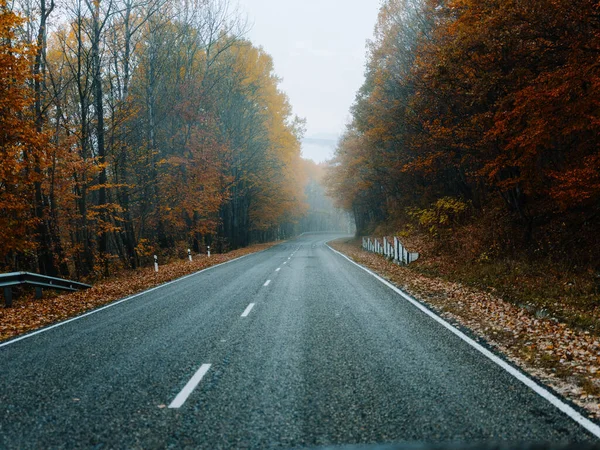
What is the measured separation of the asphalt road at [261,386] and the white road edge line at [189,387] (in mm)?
12

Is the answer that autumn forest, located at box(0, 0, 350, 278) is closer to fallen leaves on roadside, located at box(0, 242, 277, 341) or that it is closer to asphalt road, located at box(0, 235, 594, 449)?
fallen leaves on roadside, located at box(0, 242, 277, 341)

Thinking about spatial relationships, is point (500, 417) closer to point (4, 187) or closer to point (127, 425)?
point (127, 425)

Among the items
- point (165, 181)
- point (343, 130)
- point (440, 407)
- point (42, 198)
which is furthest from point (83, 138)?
point (343, 130)

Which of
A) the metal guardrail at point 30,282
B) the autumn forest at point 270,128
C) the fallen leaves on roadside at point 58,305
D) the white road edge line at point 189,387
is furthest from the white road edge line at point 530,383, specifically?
the metal guardrail at point 30,282

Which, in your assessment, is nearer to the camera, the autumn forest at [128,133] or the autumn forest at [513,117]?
the autumn forest at [513,117]

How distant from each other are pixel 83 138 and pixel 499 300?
660 inches

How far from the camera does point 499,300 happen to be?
9250 millimetres

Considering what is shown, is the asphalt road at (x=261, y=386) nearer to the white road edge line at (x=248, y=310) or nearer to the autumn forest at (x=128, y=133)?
the white road edge line at (x=248, y=310)

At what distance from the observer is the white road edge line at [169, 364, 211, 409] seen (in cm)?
405

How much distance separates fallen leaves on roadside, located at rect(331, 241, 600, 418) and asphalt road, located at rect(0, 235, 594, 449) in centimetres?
52

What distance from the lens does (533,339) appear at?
6.27 meters

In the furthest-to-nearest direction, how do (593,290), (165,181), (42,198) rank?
(165,181) < (42,198) < (593,290)

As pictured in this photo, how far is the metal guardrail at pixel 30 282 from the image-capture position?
10.6m

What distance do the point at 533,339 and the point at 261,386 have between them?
14.9ft
